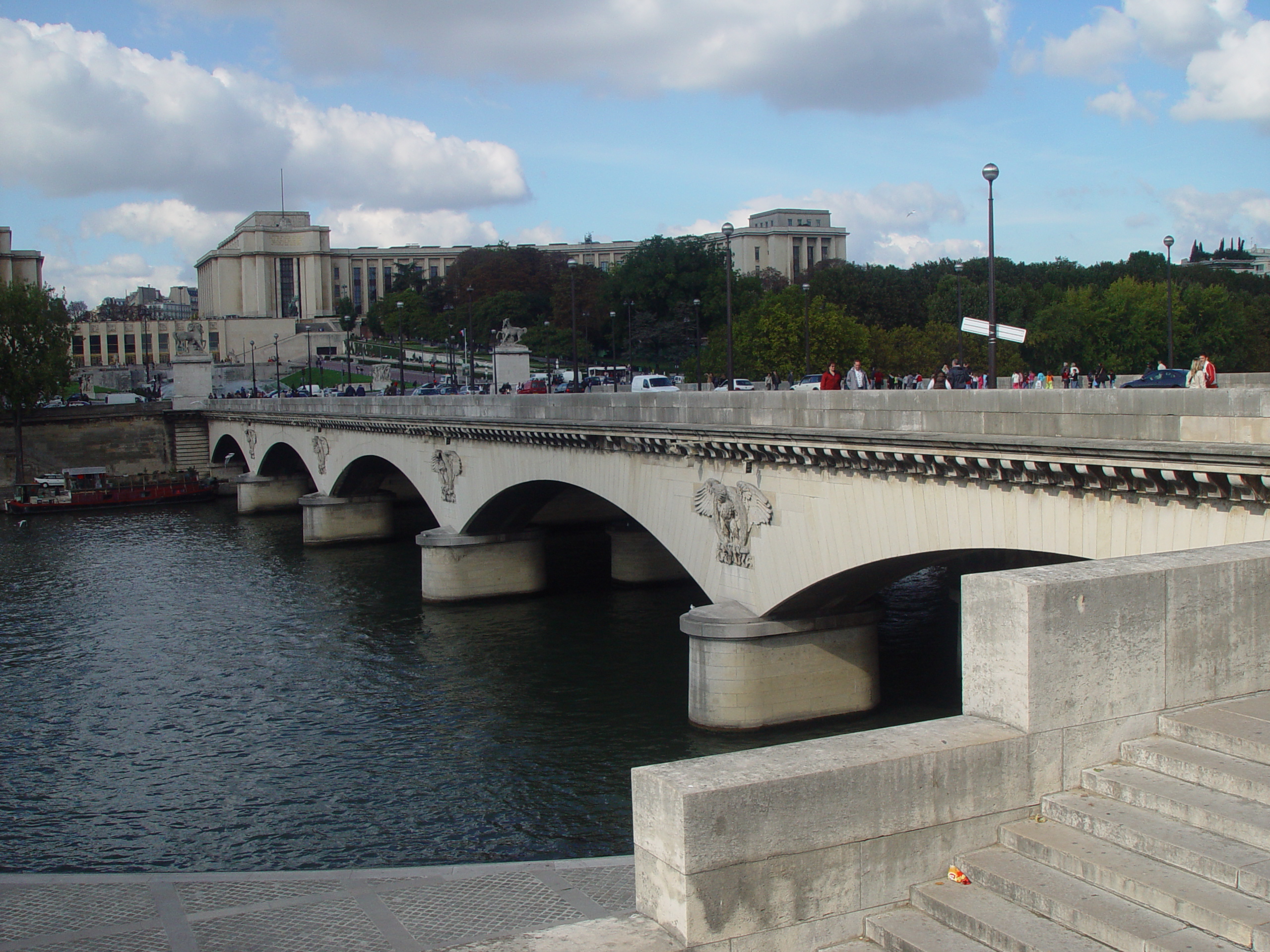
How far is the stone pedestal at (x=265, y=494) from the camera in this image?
6150 centimetres

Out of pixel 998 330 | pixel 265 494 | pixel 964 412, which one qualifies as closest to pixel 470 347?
pixel 265 494

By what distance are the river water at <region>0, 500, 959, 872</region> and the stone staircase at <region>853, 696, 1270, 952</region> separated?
1007cm

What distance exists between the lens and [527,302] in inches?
5054

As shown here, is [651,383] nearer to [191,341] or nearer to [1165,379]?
[1165,379]

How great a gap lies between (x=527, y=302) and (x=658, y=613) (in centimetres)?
9913

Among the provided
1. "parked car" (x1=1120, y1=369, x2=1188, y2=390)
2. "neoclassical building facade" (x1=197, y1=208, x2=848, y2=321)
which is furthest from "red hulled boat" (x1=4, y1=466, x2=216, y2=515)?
"neoclassical building facade" (x1=197, y1=208, x2=848, y2=321)

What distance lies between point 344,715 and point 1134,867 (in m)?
19.5

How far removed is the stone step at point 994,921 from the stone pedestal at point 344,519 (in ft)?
144

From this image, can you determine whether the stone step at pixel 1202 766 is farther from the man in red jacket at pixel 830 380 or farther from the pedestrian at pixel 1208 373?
the man in red jacket at pixel 830 380

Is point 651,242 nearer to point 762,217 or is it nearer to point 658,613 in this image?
point 658,613

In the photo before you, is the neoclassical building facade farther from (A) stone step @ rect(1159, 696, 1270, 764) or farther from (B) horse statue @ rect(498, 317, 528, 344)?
(A) stone step @ rect(1159, 696, 1270, 764)

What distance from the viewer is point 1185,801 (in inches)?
265

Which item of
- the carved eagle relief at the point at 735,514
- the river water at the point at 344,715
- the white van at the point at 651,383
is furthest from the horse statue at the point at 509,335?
the carved eagle relief at the point at 735,514

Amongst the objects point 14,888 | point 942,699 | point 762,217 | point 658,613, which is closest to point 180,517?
point 658,613
